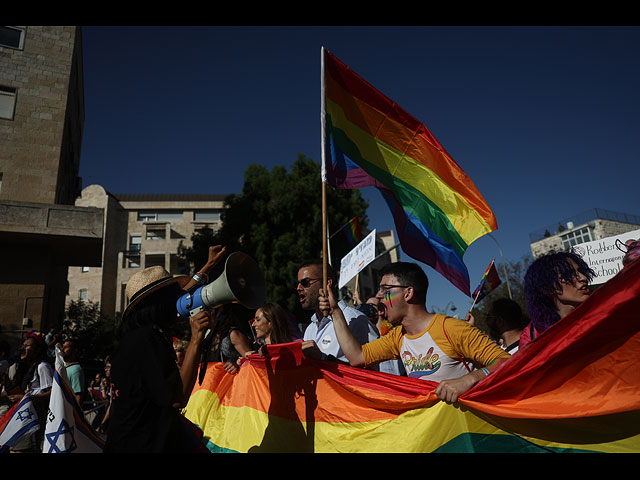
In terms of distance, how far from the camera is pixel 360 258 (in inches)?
259

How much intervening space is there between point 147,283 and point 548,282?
2.60 metres

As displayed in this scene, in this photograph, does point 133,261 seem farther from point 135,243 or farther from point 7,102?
point 7,102

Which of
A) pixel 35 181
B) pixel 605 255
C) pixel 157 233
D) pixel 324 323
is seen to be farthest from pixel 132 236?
pixel 605 255

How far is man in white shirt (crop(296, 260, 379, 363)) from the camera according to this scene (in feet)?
12.7

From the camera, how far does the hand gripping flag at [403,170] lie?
163 inches

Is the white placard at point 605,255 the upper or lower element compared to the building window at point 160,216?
lower

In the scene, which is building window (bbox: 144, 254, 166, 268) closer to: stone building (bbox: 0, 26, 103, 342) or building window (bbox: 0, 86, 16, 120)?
stone building (bbox: 0, 26, 103, 342)

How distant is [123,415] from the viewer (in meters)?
2.29

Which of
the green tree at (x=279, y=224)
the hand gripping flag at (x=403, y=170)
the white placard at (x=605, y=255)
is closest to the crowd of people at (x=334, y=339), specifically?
the hand gripping flag at (x=403, y=170)

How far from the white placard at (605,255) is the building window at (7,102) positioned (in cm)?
1920

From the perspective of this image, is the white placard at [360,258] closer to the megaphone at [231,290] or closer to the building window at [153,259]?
the megaphone at [231,290]
